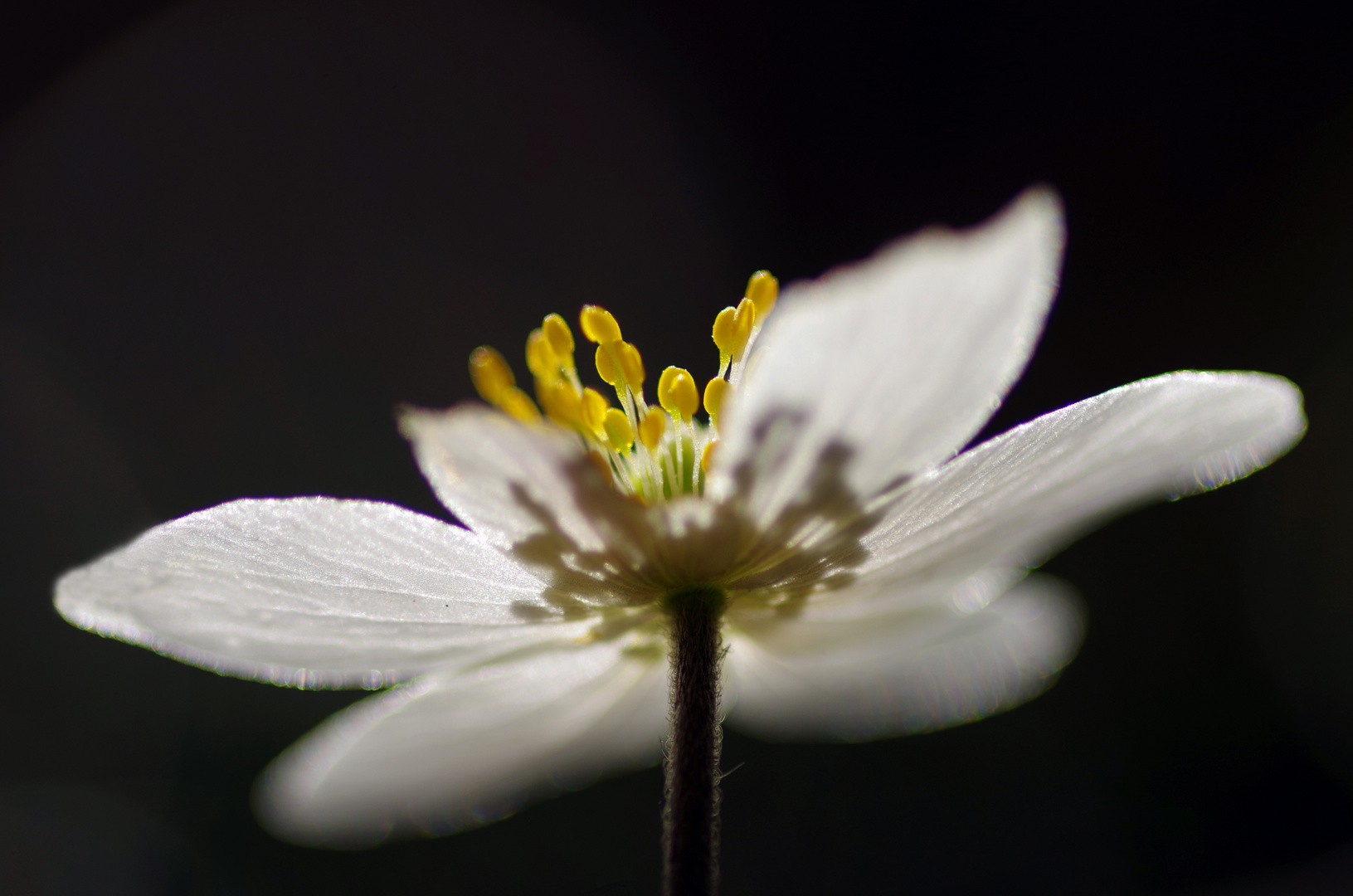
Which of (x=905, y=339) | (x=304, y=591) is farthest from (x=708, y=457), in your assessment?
(x=304, y=591)

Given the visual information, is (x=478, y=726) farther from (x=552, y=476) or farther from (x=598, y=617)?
(x=552, y=476)

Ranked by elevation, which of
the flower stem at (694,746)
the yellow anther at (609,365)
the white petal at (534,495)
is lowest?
the flower stem at (694,746)

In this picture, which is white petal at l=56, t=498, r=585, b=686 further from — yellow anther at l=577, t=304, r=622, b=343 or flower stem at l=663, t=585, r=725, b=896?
yellow anther at l=577, t=304, r=622, b=343

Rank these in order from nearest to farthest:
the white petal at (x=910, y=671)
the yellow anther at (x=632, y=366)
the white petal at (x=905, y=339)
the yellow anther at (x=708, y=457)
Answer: the white petal at (x=905, y=339) → the yellow anther at (x=708, y=457) → the yellow anther at (x=632, y=366) → the white petal at (x=910, y=671)

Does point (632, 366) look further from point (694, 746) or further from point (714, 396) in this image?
point (694, 746)

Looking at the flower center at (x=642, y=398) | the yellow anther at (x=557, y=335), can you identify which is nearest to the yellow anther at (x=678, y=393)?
the flower center at (x=642, y=398)

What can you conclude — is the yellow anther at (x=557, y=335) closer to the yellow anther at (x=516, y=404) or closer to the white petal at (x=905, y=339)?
the yellow anther at (x=516, y=404)

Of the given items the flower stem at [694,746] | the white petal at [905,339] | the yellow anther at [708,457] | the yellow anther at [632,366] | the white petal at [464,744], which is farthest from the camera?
the white petal at [464,744]
